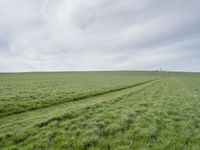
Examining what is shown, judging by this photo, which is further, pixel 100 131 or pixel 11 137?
pixel 100 131

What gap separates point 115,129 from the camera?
816cm

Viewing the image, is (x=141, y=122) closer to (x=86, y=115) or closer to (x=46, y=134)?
(x=86, y=115)

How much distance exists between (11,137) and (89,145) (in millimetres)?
3229

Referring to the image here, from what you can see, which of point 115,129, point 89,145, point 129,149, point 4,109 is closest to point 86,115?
point 115,129

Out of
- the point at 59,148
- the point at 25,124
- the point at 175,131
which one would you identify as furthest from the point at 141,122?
the point at 25,124

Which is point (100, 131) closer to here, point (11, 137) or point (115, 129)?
point (115, 129)

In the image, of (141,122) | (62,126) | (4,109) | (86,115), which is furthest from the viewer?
(4,109)

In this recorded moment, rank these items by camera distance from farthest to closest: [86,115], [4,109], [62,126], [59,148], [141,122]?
[4,109] → [86,115] → [141,122] → [62,126] → [59,148]

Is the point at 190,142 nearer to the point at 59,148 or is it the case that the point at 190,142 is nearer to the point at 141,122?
the point at 141,122

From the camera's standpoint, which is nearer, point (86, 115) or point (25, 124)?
point (25, 124)

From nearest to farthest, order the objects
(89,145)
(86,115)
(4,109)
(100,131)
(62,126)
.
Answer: (89,145) < (100,131) < (62,126) < (86,115) < (4,109)

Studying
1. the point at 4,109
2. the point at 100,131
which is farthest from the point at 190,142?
the point at 4,109

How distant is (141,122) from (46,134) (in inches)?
195

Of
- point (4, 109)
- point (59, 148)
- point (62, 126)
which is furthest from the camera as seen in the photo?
point (4, 109)
